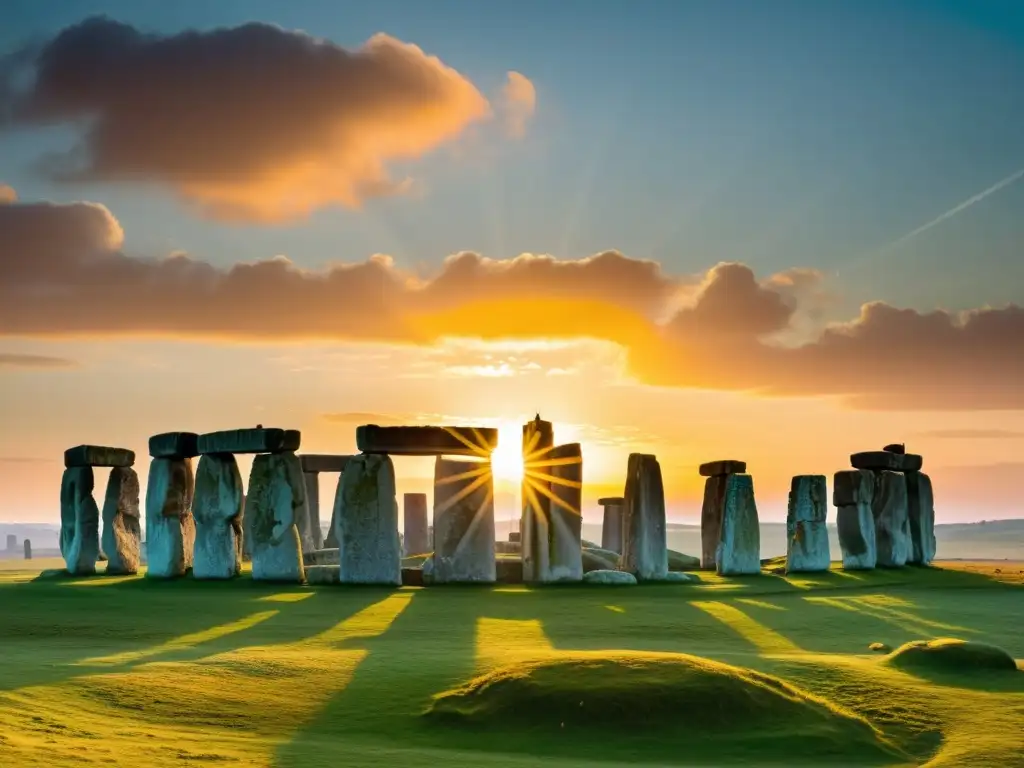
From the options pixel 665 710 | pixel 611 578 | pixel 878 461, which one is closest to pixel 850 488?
pixel 878 461

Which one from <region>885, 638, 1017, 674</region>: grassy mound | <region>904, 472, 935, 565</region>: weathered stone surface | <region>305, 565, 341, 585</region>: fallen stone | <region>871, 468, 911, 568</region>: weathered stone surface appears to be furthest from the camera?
<region>904, 472, 935, 565</region>: weathered stone surface

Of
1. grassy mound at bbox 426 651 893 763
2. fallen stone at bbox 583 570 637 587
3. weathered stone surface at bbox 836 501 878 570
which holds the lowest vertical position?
grassy mound at bbox 426 651 893 763

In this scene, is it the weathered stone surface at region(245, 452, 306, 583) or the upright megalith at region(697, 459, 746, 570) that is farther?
the upright megalith at region(697, 459, 746, 570)

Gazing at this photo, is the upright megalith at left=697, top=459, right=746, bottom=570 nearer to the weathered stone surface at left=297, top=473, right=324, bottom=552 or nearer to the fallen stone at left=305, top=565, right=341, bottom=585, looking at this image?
the fallen stone at left=305, top=565, right=341, bottom=585

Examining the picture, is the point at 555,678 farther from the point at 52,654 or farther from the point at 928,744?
the point at 52,654

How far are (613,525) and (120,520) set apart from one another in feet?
68.4

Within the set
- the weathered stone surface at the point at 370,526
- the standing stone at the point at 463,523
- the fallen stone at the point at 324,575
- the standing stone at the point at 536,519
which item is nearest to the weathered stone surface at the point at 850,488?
the standing stone at the point at 536,519

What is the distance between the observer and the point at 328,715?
13445 millimetres

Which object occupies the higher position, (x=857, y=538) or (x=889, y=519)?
(x=889, y=519)

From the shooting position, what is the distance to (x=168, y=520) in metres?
30.2

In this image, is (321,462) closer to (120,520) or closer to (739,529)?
(120,520)

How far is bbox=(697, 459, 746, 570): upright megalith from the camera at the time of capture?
33.7 m

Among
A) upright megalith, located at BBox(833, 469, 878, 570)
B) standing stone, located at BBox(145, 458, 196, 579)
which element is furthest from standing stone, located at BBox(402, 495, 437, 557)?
upright megalith, located at BBox(833, 469, 878, 570)

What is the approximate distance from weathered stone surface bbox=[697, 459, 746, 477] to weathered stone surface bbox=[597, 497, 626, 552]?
40.7 feet
